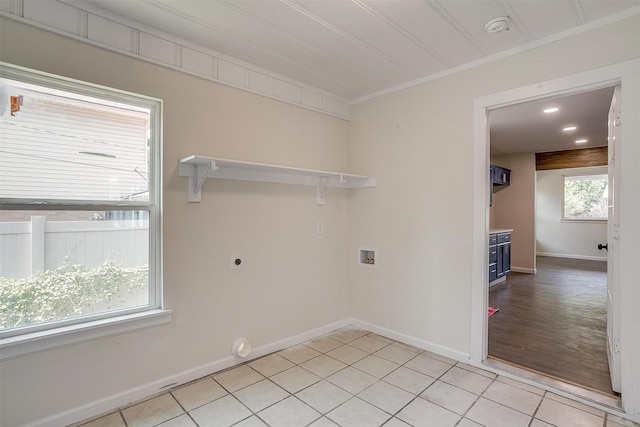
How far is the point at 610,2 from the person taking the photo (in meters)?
1.89

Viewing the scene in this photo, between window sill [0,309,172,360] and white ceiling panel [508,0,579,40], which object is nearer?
window sill [0,309,172,360]

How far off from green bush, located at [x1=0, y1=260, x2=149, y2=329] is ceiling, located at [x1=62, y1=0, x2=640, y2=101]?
5.47 ft

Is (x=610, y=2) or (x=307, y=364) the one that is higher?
(x=610, y=2)

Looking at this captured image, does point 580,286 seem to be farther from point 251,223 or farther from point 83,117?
point 83,117

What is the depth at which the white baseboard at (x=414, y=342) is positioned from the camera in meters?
2.76

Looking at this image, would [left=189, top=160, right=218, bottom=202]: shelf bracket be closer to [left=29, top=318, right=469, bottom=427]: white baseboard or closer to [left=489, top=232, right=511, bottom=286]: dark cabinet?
[left=29, top=318, right=469, bottom=427]: white baseboard

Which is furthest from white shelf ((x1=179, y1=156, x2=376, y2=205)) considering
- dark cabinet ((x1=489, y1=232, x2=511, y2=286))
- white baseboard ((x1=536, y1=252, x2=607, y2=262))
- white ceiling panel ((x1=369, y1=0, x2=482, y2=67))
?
white baseboard ((x1=536, y1=252, x2=607, y2=262))

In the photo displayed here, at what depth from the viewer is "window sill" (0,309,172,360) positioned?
1740 mm

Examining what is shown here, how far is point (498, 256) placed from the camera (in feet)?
18.4

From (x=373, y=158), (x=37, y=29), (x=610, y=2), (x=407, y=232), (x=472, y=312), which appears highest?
(x=610, y=2)

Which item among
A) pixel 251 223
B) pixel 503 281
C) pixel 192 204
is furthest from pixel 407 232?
pixel 503 281

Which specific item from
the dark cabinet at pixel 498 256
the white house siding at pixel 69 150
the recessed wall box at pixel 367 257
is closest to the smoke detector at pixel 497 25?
the recessed wall box at pixel 367 257

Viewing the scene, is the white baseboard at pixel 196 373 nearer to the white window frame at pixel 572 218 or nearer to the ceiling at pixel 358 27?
the ceiling at pixel 358 27

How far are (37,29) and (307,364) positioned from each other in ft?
9.61
